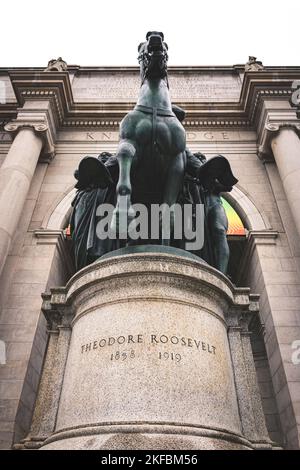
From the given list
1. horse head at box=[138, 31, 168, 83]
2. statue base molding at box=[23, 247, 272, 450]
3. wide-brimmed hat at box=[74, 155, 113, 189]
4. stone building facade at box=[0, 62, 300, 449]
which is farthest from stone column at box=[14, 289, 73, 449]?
stone building facade at box=[0, 62, 300, 449]

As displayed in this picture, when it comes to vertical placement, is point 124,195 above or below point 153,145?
below

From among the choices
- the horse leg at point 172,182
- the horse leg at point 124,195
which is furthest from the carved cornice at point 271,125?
the horse leg at point 124,195

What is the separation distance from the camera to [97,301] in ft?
→ 12.5

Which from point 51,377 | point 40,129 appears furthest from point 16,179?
point 51,377

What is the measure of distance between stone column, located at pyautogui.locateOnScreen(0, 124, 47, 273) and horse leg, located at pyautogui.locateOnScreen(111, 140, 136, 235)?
18.6 ft

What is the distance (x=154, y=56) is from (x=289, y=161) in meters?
6.97

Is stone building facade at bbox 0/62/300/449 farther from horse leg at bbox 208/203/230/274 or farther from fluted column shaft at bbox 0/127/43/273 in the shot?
horse leg at bbox 208/203/230/274

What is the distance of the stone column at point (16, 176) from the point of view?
9484 millimetres

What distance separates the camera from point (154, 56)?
522cm

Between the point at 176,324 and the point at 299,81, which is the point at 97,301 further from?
the point at 299,81

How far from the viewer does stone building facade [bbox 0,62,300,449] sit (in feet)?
27.2

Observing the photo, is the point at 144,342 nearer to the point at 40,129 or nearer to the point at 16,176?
the point at 16,176

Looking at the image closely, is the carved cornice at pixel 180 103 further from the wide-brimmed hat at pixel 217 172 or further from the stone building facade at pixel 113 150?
the wide-brimmed hat at pixel 217 172

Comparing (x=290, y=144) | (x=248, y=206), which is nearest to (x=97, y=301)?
(x=248, y=206)
